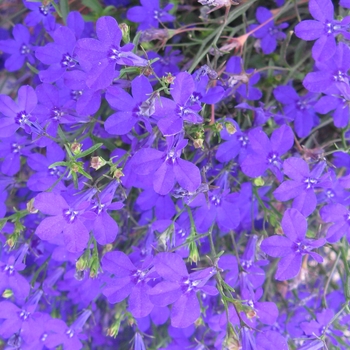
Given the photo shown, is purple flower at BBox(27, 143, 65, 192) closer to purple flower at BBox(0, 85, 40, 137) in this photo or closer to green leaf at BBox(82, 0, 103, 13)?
purple flower at BBox(0, 85, 40, 137)

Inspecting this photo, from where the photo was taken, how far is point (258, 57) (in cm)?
150

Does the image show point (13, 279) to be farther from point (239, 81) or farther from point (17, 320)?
point (239, 81)

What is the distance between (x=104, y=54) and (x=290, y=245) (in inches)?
24.6

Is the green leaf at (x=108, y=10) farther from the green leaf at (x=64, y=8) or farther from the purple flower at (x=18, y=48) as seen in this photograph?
the purple flower at (x=18, y=48)

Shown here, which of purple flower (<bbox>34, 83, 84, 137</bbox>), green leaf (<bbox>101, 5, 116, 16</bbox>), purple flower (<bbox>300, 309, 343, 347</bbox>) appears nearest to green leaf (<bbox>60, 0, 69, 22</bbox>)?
green leaf (<bbox>101, 5, 116, 16</bbox>)

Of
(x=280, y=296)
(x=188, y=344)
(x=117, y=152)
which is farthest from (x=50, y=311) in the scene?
(x=280, y=296)

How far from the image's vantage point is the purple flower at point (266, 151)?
3.85 feet

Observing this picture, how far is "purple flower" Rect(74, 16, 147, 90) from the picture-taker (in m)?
0.97

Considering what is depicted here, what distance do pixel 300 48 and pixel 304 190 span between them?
1.80 feet

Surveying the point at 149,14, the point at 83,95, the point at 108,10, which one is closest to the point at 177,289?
the point at 83,95

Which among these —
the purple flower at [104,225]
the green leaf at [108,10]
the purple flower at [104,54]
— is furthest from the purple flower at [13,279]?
the green leaf at [108,10]

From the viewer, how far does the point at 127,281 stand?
1118 millimetres

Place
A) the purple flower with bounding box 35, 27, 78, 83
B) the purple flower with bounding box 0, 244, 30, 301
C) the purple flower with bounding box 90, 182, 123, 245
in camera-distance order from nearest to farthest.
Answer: the purple flower with bounding box 90, 182, 123, 245 < the purple flower with bounding box 35, 27, 78, 83 < the purple flower with bounding box 0, 244, 30, 301

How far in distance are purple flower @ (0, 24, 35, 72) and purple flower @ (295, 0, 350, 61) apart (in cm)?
86
